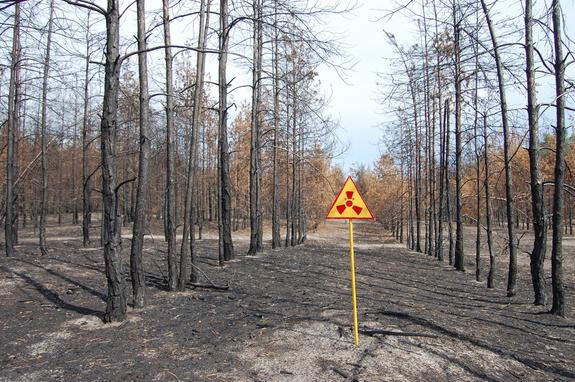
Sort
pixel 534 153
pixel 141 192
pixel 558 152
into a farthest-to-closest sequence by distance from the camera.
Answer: pixel 534 153
pixel 558 152
pixel 141 192

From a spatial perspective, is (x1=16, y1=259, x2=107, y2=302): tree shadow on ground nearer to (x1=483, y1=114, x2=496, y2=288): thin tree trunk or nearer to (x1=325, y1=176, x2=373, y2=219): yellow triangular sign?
(x1=325, y1=176, x2=373, y2=219): yellow triangular sign

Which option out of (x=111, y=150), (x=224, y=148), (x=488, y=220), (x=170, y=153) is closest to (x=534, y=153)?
(x=488, y=220)

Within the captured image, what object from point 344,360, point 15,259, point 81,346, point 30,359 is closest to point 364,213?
point 344,360

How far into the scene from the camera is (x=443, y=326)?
6062 millimetres

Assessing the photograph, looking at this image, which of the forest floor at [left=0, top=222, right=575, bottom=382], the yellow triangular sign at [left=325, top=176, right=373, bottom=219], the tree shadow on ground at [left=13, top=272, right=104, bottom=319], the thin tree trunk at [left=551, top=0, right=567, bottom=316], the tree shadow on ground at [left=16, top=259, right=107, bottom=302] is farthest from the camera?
the tree shadow on ground at [left=16, top=259, right=107, bottom=302]

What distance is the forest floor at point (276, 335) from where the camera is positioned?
4.62 metres

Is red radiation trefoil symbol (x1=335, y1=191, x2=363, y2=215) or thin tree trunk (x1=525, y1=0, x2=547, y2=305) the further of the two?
thin tree trunk (x1=525, y1=0, x2=547, y2=305)

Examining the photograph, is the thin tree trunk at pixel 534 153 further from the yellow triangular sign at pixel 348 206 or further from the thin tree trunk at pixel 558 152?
the yellow triangular sign at pixel 348 206

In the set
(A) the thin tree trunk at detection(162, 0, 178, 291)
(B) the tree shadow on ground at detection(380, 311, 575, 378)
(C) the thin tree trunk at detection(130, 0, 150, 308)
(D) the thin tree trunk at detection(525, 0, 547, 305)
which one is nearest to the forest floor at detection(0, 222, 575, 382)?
(B) the tree shadow on ground at detection(380, 311, 575, 378)

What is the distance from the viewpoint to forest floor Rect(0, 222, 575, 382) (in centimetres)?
462

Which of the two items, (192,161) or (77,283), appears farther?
(77,283)

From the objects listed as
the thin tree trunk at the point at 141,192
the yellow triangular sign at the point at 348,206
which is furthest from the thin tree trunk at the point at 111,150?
the yellow triangular sign at the point at 348,206

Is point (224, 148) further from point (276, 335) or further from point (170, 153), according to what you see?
point (276, 335)

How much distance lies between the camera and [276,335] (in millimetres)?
5645
